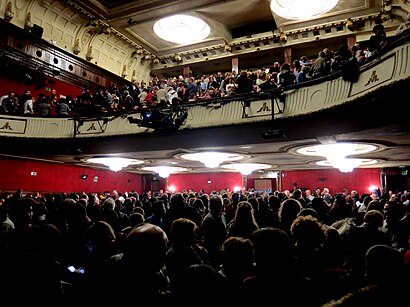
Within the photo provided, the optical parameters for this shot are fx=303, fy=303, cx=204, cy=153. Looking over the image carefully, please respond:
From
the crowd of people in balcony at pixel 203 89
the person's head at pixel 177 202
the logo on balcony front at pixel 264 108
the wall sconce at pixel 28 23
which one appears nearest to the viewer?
the person's head at pixel 177 202

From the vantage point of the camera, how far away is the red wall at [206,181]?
20500 mm

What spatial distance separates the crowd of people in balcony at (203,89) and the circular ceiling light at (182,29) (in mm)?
5692

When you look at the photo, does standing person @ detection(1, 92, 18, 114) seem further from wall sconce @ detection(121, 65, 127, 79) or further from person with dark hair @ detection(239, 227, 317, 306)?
person with dark hair @ detection(239, 227, 317, 306)

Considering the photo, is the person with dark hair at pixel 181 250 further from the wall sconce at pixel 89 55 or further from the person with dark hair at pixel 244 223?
the wall sconce at pixel 89 55

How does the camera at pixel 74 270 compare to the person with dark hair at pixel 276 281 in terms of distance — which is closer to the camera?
the person with dark hair at pixel 276 281

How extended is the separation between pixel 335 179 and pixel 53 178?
618 inches

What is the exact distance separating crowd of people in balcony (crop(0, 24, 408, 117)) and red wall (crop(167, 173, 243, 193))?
951cm

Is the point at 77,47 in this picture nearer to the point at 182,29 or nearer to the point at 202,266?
the point at 182,29

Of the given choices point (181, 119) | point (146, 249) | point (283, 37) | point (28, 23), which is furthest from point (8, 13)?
point (146, 249)

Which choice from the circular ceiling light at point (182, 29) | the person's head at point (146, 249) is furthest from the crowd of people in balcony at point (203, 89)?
the person's head at point (146, 249)

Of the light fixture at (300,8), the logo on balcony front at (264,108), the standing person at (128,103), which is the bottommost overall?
the logo on balcony front at (264,108)

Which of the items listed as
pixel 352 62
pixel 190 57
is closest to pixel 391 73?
pixel 352 62

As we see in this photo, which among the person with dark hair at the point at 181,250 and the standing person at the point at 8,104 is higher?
the standing person at the point at 8,104

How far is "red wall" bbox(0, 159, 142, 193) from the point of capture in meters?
13.3
